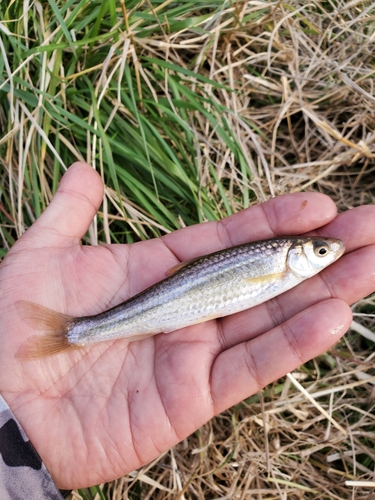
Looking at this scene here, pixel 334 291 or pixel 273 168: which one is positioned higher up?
pixel 273 168

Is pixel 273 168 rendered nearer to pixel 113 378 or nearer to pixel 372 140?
pixel 372 140

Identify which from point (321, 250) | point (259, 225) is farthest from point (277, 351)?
point (259, 225)

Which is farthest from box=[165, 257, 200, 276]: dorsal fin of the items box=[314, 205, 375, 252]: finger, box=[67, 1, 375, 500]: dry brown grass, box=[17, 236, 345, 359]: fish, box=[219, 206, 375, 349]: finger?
box=[67, 1, 375, 500]: dry brown grass

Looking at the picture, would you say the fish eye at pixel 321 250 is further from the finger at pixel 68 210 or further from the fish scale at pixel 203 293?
the finger at pixel 68 210

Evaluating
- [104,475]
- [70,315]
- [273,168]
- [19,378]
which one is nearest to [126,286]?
[70,315]

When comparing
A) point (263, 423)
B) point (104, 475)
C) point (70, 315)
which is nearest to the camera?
point (104, 475)
